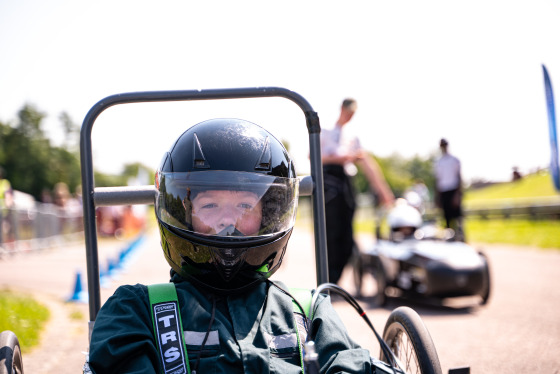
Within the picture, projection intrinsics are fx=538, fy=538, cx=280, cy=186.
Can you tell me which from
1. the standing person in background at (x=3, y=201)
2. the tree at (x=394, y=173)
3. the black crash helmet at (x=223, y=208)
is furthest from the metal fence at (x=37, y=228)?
the tree at (x=394, y=173)

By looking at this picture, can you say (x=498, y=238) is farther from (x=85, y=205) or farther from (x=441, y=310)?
(x=85, y=205)

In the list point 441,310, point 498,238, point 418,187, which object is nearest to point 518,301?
point 441,310

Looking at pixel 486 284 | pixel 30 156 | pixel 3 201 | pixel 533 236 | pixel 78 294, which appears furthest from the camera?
pixel 30 156

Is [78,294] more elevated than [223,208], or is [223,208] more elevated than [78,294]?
[223,208]

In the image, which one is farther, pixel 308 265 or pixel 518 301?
pixel 308 265

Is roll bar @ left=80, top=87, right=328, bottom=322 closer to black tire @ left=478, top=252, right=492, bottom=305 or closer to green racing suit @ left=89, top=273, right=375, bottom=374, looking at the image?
green racing suit @ left=89, top=273, right=375, bottom=374

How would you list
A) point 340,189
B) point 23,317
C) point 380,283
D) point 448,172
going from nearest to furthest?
point 23,317 < point 340,189 < point 380,283 < point 448,172

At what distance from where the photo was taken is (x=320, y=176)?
2.48m

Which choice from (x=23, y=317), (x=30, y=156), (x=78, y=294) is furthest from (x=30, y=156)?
(x=23, y=317)

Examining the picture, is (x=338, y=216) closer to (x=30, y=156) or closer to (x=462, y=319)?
(x=462, y=319)

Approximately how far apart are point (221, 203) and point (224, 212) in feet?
0.12

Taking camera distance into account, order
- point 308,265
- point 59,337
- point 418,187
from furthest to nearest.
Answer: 1. point 418,187
2. point 308,265
3. point 59,337

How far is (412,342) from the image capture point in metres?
1.91

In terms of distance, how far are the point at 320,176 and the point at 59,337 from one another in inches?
128
